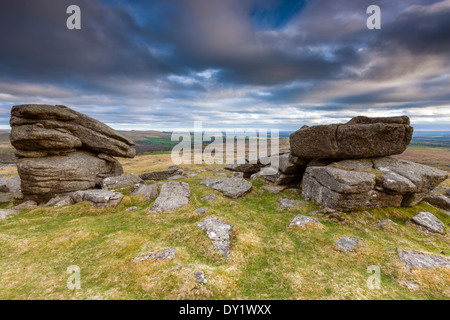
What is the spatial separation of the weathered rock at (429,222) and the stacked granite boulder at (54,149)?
3487 cm

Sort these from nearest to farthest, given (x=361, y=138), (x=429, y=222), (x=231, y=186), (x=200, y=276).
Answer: (x=200, y=276)
(x=429, y=222)
(x=361, y=138)
(x=231, y=186)

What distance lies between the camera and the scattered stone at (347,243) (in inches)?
476

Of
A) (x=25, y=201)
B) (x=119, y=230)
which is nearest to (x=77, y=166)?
(x=25, y=201)

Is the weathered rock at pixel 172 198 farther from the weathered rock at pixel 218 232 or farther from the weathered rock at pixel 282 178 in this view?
the weathered rock at pixel 282 178

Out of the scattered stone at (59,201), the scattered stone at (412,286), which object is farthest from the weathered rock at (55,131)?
the scattered stone at (412,286)

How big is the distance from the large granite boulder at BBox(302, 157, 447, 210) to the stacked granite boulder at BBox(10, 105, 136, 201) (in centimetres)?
2830

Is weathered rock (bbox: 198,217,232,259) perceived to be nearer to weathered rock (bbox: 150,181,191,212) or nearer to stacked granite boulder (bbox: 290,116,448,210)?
Result: weathered rock (bbox: 150,181,191,212)

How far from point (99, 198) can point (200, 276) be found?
15.4 metres

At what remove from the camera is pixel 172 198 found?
65.5 feet

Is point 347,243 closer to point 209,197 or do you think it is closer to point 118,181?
point 209,197

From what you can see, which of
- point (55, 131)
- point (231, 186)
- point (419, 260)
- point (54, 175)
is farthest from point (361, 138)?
point (55, 131)

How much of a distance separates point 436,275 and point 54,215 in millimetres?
28281

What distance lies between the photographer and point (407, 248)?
39.5 ft

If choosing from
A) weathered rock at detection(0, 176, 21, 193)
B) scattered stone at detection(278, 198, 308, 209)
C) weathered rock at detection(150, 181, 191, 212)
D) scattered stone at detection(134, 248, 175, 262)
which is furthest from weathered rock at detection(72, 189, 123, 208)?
weathered rock at detection(0, 176, 21, 193)
